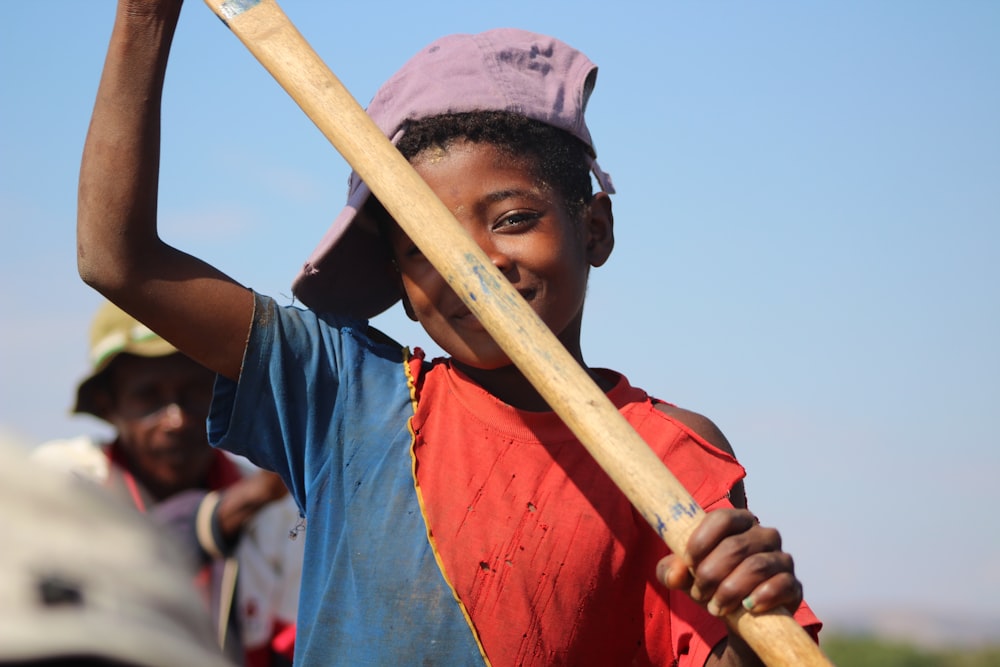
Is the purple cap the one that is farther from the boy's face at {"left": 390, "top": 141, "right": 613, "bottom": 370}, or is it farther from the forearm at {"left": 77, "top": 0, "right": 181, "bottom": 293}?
the forearm at {"left": 77, "top": 0, "right": 181, "bottom": 293}

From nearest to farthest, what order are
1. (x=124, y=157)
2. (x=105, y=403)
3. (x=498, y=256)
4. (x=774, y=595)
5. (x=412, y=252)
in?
(x=774, y=595) → (x=124, y=157) → (x=498, y=256) → (x=412, y=252) → (x=105, y=403)

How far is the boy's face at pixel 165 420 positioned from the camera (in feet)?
19.0

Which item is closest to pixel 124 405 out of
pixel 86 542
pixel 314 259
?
pixel 314 259

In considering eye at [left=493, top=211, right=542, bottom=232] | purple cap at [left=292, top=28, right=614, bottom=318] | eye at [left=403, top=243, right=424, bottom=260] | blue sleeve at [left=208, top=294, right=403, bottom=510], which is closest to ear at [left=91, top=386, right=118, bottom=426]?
purple cap at [left=292, top=28, right=614, bottom=318]

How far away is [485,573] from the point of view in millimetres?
2275

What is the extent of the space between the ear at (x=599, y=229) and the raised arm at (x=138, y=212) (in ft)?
2.50

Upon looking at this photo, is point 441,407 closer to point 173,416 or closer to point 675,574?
point 675,574

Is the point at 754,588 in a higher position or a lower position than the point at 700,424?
lower

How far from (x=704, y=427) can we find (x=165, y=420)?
3880 millimetres

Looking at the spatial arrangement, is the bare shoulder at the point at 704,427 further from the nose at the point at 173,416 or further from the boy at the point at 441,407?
the nose at the point at 173,416

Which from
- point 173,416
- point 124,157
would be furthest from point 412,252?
point 173,416

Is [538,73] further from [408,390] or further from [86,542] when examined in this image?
[86,542]

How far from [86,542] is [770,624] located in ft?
4.02

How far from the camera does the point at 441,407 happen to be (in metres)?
2.48
